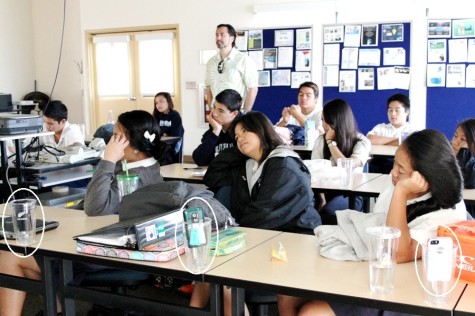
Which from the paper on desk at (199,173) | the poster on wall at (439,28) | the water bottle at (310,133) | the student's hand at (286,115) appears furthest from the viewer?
the poster on wall at (439,28)

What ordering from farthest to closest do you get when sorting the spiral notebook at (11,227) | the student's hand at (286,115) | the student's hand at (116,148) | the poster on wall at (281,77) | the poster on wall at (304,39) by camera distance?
the poster on wall at (281,77) → the poster on wall at (304,39) → the student's hand at (286,115) → the student's hand at (116,148) → the spiral notebook at (11,227)

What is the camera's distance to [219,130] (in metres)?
4.23

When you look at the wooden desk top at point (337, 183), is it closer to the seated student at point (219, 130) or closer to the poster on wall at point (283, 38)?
the seated student at point (219, 130)

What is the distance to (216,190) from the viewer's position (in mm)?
3084

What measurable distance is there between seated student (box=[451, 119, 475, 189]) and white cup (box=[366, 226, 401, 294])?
5.99 feet

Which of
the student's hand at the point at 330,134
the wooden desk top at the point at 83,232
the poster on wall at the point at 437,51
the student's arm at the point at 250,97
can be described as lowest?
the wooden desk top at the point at 83,232

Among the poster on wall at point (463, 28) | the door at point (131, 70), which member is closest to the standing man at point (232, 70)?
the poster on wall at point (463, 28)

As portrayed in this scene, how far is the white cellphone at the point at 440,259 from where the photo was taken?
1.52 m

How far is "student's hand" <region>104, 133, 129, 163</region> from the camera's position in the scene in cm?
269

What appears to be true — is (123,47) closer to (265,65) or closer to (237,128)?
(265,65)

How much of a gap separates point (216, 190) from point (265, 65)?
4782mm

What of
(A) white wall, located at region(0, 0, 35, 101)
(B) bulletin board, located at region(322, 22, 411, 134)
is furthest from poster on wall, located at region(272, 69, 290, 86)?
(A) white wall, located at region(0, 0, 35, 101)

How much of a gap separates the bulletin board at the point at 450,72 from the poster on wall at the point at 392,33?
0.31 meters

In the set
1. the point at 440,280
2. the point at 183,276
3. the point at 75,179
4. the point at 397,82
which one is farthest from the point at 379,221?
the point at 397,82
